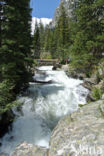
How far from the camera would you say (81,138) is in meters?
2.38

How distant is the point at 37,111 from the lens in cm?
821

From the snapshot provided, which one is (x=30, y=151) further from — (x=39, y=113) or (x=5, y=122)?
(x=39, y=113)

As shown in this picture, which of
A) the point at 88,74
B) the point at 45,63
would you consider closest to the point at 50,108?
the point at 88,74

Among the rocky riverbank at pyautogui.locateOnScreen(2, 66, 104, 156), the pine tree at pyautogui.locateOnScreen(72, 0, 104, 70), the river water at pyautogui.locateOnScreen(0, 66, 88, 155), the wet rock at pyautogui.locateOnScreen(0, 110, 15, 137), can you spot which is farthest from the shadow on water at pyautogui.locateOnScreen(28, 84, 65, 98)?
the rocky riverbank at pyautogui.locateOnScreen(2, 66, 104, 156)

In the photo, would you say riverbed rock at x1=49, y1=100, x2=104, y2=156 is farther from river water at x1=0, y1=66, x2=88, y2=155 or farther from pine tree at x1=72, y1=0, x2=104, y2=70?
pine tree at x1=72, y1=0, x2=104, y2=70

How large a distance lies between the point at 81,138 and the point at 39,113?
603cm

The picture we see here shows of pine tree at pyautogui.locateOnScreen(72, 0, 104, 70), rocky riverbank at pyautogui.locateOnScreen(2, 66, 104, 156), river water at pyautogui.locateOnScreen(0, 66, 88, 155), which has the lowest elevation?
river water at pyautogui.locateOnScreen(0, 66, 88, 155)

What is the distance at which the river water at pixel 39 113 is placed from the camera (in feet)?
20.4

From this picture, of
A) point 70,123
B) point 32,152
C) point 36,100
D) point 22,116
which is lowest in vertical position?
point 22,116

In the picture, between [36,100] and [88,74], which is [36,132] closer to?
[36,100]

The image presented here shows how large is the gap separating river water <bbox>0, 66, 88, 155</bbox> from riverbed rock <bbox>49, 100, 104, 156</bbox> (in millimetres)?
3761

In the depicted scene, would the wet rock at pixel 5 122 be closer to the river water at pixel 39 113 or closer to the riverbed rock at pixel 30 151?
the river water at pixel 39 113

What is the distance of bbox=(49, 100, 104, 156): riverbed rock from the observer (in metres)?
2.12

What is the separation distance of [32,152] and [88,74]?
11.9 metres
